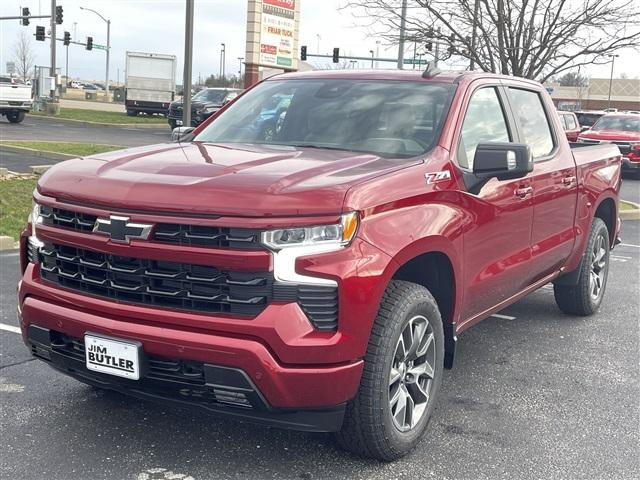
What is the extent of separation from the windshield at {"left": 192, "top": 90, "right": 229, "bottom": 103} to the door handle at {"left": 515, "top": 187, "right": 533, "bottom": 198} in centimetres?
2622

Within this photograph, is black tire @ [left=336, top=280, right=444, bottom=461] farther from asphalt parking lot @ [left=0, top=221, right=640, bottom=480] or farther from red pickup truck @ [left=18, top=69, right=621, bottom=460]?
asphalt parking lot @ [left=0, top=221, right=640, bottom=480]

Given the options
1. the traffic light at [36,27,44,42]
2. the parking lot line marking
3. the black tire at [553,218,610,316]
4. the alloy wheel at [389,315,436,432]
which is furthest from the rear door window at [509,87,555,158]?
the traffic light at [36,27,44,42]

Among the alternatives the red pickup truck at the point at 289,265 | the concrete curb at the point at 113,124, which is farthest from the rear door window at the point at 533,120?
the concrete curb at the point at 113,124

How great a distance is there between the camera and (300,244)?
3.10 meters

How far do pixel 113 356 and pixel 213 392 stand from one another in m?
0.46

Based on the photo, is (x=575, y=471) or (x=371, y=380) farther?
(x=575, y=471)

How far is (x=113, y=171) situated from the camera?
351 cm

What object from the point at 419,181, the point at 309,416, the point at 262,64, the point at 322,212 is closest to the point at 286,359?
the point at 309,416

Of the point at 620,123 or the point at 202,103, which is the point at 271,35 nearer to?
the point at 202,103

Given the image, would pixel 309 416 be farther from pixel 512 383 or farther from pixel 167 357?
pixel 512 383

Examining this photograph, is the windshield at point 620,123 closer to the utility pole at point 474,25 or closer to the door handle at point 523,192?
the utility pole at point 474,25

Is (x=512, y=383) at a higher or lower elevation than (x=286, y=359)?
lower

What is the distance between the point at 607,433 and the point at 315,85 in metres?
2.62

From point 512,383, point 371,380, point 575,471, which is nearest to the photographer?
point 371,380
